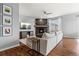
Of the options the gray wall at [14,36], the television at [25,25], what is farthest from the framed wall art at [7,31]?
the television at [25,25]

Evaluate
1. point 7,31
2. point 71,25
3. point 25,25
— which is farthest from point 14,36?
point 71,25

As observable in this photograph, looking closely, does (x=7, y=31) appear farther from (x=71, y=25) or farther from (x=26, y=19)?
(x=71, y=25)

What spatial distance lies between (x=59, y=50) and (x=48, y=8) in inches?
38.2

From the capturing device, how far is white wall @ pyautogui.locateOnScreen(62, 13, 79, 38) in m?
2.10

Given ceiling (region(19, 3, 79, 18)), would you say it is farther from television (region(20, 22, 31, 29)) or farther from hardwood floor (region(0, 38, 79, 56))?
hardwood floor (region(0, 38, 79, 56))

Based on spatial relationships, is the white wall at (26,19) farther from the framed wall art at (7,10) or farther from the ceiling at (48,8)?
the framed wall art at (7,10)

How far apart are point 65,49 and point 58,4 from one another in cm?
101

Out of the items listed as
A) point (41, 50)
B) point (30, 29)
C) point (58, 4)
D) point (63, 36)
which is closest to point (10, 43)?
point (30, 29)

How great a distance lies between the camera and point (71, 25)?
85.2 inches

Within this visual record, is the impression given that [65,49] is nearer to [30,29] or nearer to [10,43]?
[30,29]

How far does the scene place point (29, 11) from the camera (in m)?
2.12

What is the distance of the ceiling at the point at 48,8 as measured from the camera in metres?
2.06

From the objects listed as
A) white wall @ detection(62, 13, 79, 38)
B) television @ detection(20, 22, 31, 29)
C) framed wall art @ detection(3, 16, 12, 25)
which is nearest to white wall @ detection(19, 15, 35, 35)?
television @ detection(20, 22, 31, 29)

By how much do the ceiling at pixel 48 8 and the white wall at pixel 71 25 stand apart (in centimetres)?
11
